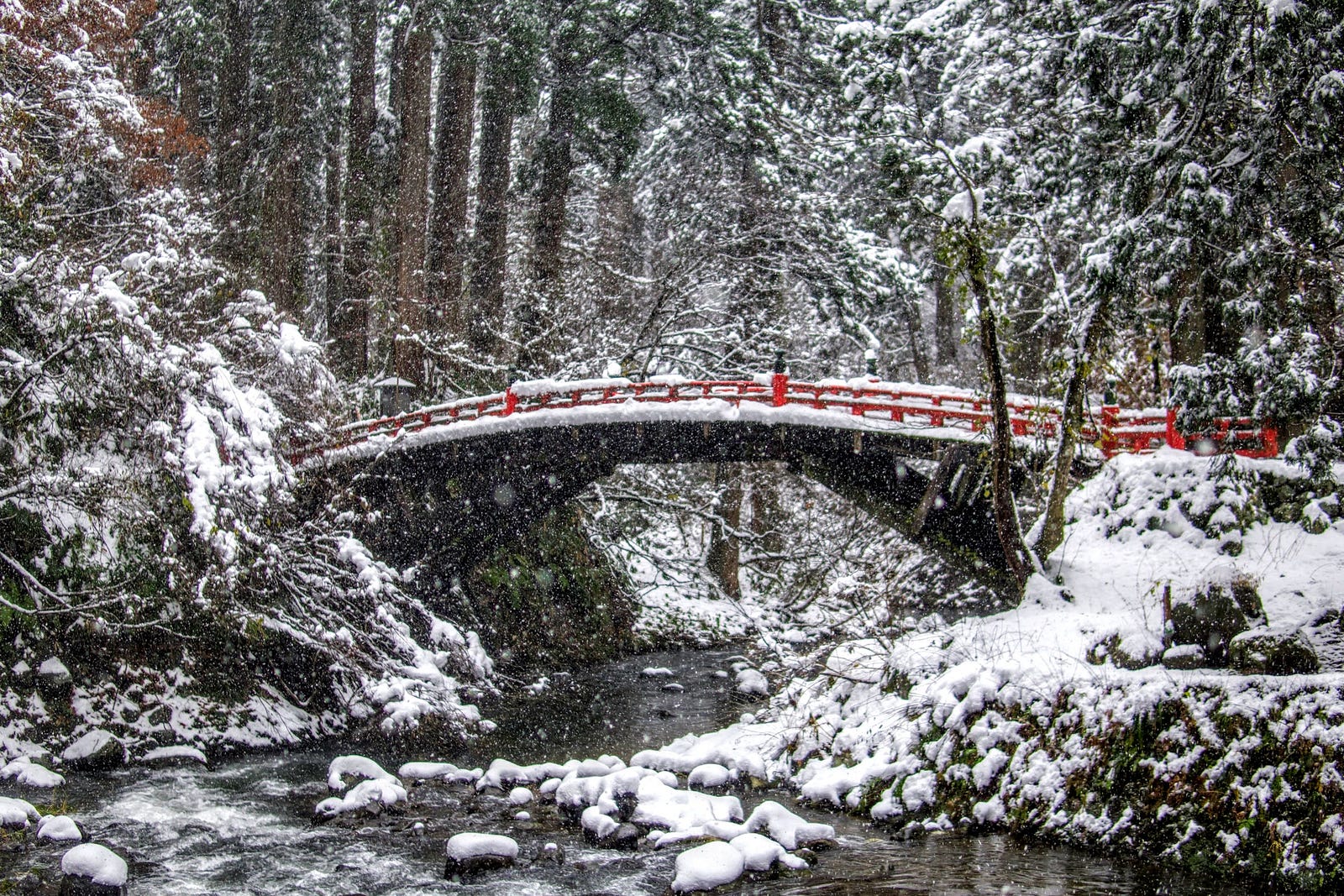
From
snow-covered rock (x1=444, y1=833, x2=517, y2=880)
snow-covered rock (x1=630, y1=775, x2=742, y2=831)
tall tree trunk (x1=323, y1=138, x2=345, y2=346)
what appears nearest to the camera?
snow-covered rock (x1=444, y1=833, x2=517, y2=880)

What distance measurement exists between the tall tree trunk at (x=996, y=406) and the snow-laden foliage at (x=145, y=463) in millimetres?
6404

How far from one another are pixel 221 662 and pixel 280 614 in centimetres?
100

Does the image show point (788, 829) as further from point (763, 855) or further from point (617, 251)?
point (617, 251)

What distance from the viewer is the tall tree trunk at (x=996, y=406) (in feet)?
34.1

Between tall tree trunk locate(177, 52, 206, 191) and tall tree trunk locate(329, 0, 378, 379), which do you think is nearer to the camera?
tall tree trunk locate(177, 52, 206, 191)

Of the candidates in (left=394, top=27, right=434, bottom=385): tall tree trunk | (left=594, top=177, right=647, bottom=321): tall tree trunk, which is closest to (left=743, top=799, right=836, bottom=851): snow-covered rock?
(left=394, top=27, right=434, bottom=385): tall tree trunk

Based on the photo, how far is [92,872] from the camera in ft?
23.2

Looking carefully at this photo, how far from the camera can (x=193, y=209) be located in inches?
607

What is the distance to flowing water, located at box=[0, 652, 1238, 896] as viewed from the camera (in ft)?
23.6

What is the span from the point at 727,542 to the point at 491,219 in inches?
325

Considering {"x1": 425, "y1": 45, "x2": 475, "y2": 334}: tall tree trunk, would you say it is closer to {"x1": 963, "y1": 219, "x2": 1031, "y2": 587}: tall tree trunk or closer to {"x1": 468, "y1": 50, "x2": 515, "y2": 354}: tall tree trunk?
{"x1": 468, "y1": 50, "x2": 515, "y2": 354}: tall tree trunk

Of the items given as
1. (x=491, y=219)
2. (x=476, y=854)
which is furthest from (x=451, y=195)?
(x=476, y=854)

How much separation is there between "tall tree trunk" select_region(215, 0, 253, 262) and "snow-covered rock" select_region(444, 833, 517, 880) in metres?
12.3

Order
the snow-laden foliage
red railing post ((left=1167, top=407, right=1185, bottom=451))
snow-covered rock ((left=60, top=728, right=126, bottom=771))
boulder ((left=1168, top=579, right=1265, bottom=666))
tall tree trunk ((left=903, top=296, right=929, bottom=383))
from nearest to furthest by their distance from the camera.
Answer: boulder ((left=1168, top=579, right=1265, bottom=666)) < the snow-laden foliage < snow-covered rock ((left=60, top=728, right=126, bottom=771)) < red railing post ((left=1167, top=407, right=1185, bottom=451)) < tall tree trunk ((left=903, top=296, right=929, bottom=383))
